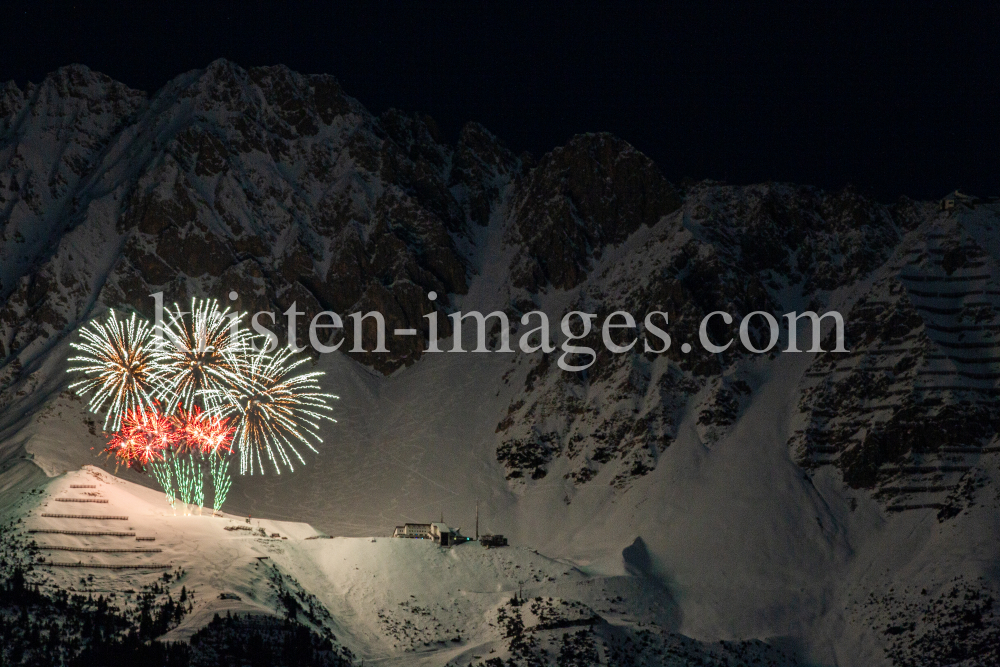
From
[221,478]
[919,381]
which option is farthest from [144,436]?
[919,381]

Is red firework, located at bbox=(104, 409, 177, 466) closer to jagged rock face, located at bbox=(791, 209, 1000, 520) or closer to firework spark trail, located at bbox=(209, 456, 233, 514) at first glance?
firework spark trail, located at bbox=(209, 456, 233, 514)

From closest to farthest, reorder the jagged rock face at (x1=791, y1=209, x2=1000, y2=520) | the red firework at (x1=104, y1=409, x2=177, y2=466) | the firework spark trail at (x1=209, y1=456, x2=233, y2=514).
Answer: the red firework at (x1=104, y1=409, x2=177, y2=466), the jagged rock face at (x1=791, y1=209, x2=1000, y2=520), the firework spark trail at (x1=209, y1=456, x2=233, y2=514)

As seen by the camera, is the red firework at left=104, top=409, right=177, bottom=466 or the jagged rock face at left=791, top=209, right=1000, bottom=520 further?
the jagged rock face at left=791, top=209, right=1000, bottom=520

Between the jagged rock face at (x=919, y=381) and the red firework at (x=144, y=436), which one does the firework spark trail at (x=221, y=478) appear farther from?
the jagged rock face at (x=919, y=381)

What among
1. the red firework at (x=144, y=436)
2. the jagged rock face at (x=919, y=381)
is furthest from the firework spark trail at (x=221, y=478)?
the jagged rock face at (x=919, y=381)

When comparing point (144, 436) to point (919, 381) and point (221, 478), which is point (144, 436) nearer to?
point (221, 478)

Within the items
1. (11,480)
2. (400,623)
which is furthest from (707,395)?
(11,480)

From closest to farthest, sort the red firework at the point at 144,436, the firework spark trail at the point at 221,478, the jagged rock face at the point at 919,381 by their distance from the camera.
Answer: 1. the red firework at the point at 144,436
2. the jagged rock face at the point at 919,381
3. the firework spark trail at the point at 221,478

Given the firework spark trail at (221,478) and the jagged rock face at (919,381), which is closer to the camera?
the jagged rock face at (919,381)

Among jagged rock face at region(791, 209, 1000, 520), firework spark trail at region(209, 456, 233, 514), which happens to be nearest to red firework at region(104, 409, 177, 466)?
firework spark trail at region(209, 456, 233, 514)

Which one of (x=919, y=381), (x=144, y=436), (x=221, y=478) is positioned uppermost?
(x=919, y=381)

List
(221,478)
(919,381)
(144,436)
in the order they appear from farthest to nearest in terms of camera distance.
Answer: (221,478)
(919,381)
(144,436)
